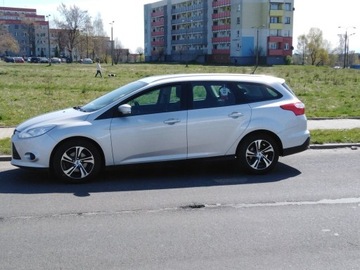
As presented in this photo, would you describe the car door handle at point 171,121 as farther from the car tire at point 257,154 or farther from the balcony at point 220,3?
the balcony at point 220,3

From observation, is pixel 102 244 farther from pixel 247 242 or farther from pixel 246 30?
pixel 246 30

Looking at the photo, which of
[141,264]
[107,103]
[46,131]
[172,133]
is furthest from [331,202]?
[46,131]

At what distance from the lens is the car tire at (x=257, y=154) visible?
287 inches

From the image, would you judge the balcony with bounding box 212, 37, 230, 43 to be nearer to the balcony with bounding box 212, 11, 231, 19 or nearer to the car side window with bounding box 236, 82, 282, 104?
the balcony with bounding box 212, 11, 231, 19

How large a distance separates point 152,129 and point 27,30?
494 feet

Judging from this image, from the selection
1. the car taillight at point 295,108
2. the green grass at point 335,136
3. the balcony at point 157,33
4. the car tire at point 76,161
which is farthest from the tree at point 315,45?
the car tire at point 76,161

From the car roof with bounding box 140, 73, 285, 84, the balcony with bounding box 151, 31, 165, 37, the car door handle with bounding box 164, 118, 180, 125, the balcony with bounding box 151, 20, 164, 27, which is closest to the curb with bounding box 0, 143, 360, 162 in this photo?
the car roof with bounding box 140, 73, 285, 84

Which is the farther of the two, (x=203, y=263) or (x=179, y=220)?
(x=179, y=220)

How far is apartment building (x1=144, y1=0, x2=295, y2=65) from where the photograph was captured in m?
99.6

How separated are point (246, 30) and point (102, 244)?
327ft

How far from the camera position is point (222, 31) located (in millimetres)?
108000

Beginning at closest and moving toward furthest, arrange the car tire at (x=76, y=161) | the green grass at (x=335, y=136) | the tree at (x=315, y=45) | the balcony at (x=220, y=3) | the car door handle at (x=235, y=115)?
the car tire at (x=76, y=161) → the car door handle at (x=235, y=115) → the green grass at (x=335, y=136) → the balcony at (x=220, y=3) → the tree at (x=315, y=45)

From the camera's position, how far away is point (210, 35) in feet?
367

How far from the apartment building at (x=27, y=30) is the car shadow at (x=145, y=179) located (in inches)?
5828
